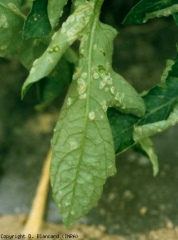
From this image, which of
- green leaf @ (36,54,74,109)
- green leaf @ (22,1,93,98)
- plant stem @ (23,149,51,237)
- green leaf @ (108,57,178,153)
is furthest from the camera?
plant stem @ (23,149,51,237)

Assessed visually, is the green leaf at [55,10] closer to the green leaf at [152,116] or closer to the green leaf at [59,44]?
the green leaf at [59,44]

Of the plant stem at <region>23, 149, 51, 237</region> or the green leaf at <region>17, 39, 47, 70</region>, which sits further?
the plant stem at <region>23, 149, 51, 237</region>

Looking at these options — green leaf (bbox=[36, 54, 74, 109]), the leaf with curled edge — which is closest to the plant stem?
green leaf (bbox=[36, 54, 74, 109])

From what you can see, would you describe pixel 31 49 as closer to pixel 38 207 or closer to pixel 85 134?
pixel 85 134

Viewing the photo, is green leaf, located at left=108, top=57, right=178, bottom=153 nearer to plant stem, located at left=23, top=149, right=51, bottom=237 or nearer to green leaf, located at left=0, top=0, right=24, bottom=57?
green leaf, located at left=0, top=0, right=24, bottom=57

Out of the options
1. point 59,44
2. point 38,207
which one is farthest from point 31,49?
point 38,207

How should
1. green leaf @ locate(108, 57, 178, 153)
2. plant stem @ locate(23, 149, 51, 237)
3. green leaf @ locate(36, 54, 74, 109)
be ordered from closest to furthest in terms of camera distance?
green leaf @ locate(108, 57, 178, 153) → green leaf @ locate(36, 54, 74, 109) → plant stem @ locate(23, 149, 51, 237)
